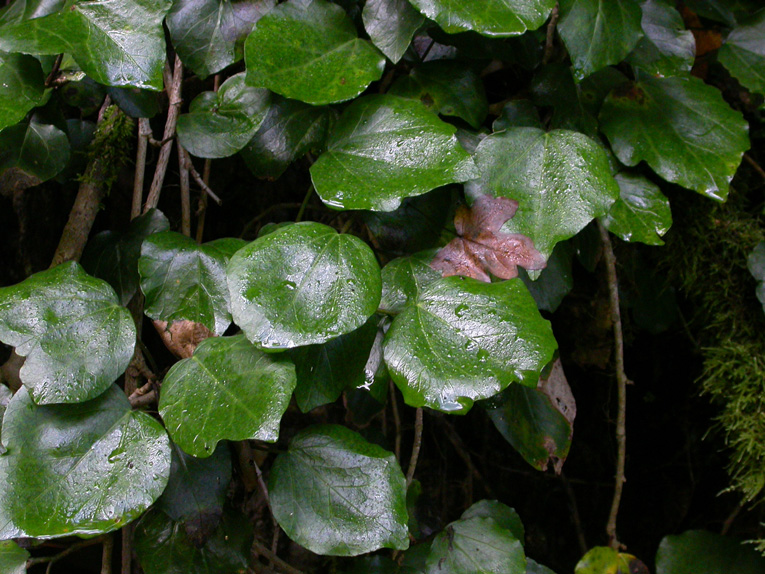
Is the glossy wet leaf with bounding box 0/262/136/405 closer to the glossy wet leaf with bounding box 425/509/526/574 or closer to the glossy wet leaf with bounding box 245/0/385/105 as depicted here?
the glossy wet leaf with bounding box 245/0/385/105

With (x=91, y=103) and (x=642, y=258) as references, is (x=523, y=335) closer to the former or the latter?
(x=642, y=258)

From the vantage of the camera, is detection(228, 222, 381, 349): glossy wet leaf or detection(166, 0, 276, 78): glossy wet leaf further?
detection(166, 0, 276, 78): glossy wet leaf

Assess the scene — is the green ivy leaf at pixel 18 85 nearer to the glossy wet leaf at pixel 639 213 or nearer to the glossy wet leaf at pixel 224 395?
the glossy wet leaf at pixel 224 395

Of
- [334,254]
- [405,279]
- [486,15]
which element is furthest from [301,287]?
[486,15]

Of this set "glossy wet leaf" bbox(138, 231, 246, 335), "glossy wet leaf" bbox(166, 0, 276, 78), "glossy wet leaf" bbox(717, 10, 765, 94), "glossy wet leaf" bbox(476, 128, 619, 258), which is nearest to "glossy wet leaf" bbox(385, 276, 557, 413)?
"glossy wet leaf" bbox(476, 128, 619, 258)

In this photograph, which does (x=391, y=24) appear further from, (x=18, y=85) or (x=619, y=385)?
(x=619, y=385)

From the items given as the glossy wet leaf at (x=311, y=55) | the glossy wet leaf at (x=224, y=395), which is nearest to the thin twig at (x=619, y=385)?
the glossy wet leaf at (x=311, y=55)

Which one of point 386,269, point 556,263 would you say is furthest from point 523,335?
point 556,263
